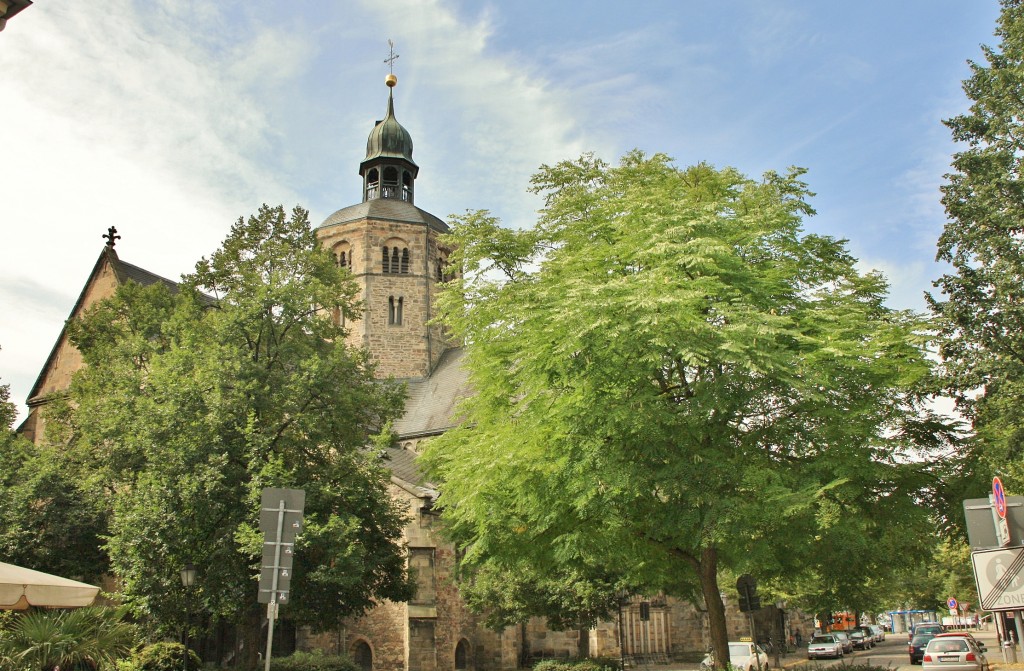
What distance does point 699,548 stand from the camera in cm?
1383

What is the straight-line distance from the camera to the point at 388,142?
1783 inches

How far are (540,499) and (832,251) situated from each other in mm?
7032

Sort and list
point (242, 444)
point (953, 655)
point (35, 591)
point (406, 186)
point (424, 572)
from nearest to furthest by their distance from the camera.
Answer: point (35, 591), point (242, 444), point (953, 655), point (424, 572), point (406, 186)

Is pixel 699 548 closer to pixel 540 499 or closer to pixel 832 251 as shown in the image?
pixel 540 499

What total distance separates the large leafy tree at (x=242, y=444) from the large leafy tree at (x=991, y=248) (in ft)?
40.9

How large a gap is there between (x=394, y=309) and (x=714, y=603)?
96.3ft

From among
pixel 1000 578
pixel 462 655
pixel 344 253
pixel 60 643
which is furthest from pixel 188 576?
pixel 344 253

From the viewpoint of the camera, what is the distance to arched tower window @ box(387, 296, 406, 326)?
4125cm

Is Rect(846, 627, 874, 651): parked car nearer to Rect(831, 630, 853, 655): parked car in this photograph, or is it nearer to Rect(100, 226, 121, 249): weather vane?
Rect(831, 630, 853, 655): parked car

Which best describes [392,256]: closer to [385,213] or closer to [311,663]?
[385,213]

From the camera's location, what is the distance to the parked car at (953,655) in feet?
62.6

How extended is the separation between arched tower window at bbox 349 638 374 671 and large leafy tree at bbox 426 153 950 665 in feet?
46.4

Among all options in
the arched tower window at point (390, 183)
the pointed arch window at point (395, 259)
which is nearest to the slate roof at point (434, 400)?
the pointed arch window at point (395, 259)

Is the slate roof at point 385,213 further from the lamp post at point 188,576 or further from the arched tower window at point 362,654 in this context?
the lamp post at point 188,576
